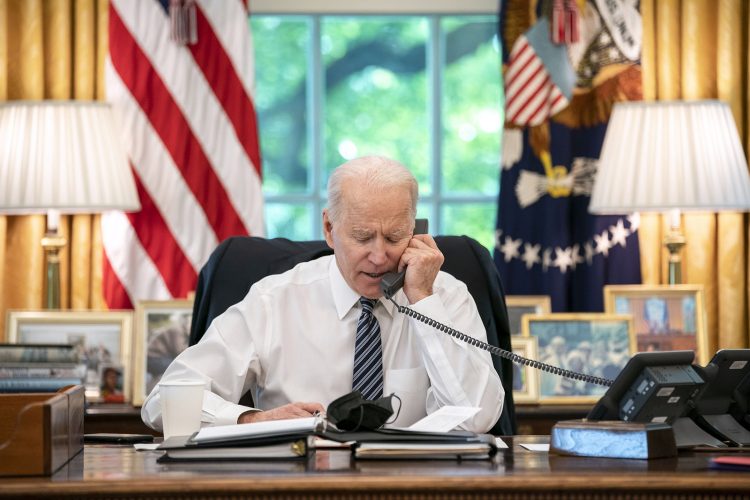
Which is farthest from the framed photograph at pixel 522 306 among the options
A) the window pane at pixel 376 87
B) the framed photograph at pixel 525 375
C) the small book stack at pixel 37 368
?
the small book stack at pixel 37 368

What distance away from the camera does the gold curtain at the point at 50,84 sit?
12.4ft

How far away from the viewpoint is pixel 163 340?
139 inches

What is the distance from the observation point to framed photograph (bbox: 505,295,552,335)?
12.2 ft

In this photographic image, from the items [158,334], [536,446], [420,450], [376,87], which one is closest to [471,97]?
[376,87]

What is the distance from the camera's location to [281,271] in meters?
2.66

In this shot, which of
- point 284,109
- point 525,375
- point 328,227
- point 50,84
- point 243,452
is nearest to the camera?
point 243,452

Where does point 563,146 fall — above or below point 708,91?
below

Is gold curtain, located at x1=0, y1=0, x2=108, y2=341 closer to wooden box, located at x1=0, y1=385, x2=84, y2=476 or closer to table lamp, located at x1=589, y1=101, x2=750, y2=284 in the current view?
table lamp, located at x1=589, y1=101, x2=750, y2=284

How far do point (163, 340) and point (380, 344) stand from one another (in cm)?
124

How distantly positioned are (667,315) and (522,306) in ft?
1.51

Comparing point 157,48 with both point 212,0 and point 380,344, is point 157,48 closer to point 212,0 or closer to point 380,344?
point 212,0

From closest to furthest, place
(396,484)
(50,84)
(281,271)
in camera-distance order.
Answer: (396,484), (281,271), (50,84)

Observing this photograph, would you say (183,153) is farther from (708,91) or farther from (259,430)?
(259,430)

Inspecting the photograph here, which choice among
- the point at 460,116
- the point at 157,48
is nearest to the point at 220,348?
the point at 157,48
